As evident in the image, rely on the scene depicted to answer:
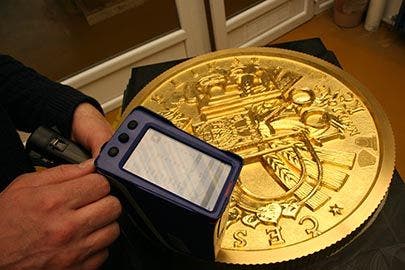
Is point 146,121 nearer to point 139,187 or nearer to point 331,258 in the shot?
point 139,187

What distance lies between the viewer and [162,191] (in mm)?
519

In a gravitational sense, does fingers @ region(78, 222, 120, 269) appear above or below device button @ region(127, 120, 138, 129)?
below

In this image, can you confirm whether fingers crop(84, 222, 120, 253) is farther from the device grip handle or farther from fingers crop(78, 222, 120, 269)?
the device grip handle

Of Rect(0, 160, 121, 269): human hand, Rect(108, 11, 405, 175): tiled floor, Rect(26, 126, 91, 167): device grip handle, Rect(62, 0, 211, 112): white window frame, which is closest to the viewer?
Rect(0, 160, 121, 269): human hand

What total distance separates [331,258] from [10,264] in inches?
20.4

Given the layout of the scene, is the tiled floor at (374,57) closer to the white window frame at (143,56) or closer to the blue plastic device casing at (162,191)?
the white window frame at (143,56)

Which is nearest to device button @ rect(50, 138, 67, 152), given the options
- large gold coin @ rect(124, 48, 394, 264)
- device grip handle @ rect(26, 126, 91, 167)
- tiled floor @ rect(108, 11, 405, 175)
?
device grip handle @ rect(26, 126, 91, 167)

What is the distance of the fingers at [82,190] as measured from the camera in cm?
52

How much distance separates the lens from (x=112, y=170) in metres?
0.52

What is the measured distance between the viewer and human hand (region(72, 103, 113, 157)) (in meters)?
0.72

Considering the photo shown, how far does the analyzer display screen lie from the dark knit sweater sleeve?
1.00 feet

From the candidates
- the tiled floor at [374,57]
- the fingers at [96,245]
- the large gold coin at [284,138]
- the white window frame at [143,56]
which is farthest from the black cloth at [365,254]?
the white window frame at [143,56]

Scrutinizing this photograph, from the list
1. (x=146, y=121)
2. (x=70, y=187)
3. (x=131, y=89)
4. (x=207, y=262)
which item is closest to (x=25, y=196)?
(x=70, y=187)

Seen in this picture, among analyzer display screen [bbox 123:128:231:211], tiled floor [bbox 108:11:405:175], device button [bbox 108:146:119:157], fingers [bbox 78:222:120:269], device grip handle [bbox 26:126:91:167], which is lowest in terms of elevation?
tiled floor [bbox 108:11:405:175]
